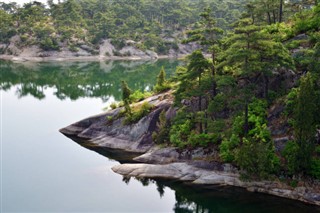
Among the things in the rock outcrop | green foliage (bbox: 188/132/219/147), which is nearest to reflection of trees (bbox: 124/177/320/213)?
green foliage (bbox: 188/132/219/147)

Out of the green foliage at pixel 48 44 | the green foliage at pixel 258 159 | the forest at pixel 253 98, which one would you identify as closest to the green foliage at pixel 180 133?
Result: the forest at pixel 253 98

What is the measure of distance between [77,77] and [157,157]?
242 feet

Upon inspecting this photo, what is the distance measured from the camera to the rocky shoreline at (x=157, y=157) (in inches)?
1287

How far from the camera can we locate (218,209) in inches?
1272

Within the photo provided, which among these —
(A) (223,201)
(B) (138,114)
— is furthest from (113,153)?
(A) (223,201)

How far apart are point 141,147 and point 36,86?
61.3m

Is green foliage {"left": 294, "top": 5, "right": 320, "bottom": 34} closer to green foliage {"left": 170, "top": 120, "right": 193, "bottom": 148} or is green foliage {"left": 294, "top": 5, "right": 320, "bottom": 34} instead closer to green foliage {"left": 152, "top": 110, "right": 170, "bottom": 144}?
green foliage {"left": 170, "top": 120, "right": 193, "bottom": 148}

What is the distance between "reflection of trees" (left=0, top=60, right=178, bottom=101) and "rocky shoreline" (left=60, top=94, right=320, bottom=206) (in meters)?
32.3

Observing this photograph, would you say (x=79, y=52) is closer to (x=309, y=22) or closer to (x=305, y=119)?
(x=309, y=22)

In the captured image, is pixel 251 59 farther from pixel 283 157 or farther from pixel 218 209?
pixel 218 209

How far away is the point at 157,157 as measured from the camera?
1572 inches

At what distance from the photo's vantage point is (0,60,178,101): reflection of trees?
90125mm

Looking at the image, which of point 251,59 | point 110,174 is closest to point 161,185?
point 110,174

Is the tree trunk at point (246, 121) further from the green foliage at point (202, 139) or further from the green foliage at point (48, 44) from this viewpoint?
the green foliage at point (48, 44)
